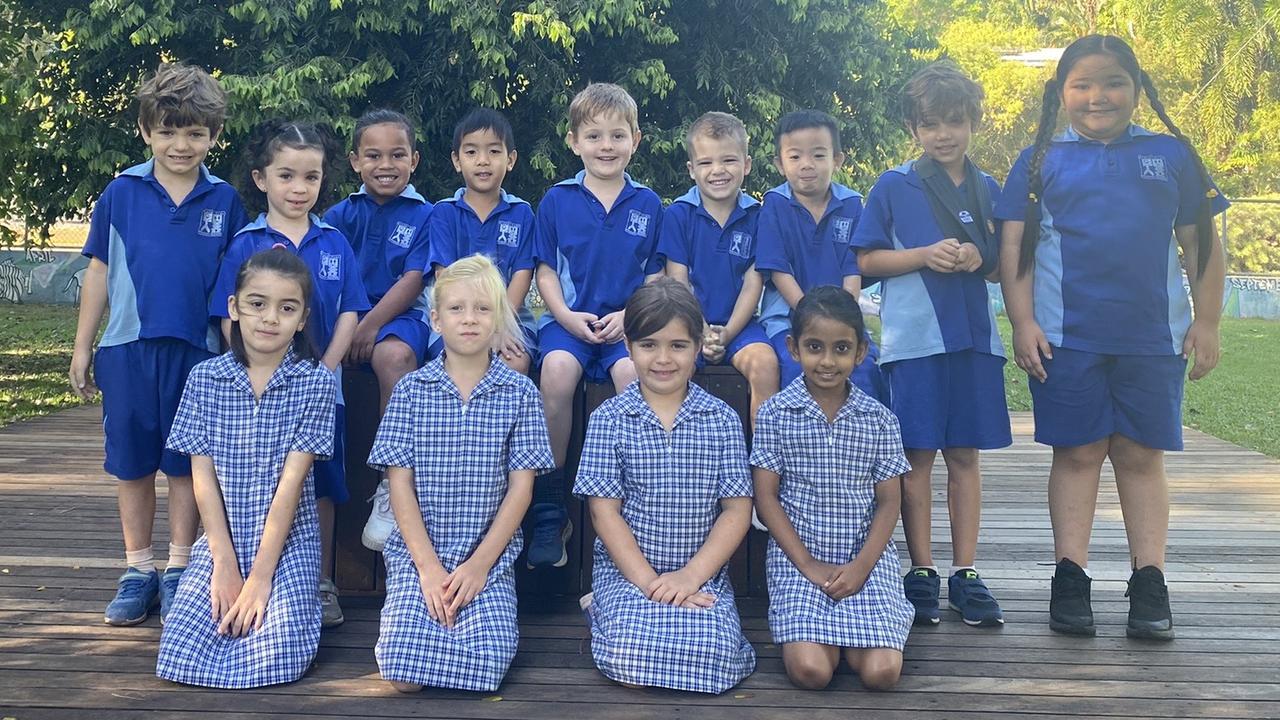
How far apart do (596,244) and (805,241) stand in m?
0.76

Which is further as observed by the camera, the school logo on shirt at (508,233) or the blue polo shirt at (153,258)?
the school logo on shirt at (508,233)

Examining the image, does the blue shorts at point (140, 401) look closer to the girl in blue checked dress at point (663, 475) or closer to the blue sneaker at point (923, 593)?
the girl in blue checked dress at point (663, 475)

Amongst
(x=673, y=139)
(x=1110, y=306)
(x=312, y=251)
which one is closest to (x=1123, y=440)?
(x=1110, y=306)

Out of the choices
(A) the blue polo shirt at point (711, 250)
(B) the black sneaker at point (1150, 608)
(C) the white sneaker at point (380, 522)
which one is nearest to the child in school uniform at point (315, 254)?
(C) the white sneaker at point (380, 522)

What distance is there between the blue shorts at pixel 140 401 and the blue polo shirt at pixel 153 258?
52mm

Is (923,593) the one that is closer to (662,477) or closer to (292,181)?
(662,477)

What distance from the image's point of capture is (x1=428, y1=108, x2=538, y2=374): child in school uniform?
436cm

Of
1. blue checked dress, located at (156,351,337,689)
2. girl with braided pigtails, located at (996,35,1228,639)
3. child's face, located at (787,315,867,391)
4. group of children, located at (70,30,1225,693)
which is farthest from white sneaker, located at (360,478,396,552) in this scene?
girl with braided pigtails, located at (996,35,1228,639)

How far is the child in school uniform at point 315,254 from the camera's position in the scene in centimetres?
386

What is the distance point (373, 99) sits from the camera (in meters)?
11.8

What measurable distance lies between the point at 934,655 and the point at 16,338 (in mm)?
13696

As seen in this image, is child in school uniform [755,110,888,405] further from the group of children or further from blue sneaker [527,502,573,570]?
blue sneaker [527,502,573,570]

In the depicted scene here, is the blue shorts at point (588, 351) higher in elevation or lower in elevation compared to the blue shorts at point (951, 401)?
higher

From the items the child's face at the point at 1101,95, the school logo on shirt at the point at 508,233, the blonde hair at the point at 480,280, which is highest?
the child's face at the point at 1101,95
